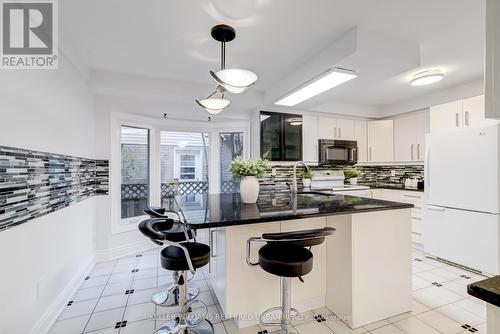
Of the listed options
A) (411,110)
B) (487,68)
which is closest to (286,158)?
(411,110)

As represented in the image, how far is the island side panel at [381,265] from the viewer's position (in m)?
1.80

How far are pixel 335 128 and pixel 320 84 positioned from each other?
1792 millimetres

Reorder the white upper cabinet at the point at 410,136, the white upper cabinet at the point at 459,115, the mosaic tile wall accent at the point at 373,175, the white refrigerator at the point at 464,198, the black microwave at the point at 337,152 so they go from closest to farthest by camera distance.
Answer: the white refrigerator at the point at 464,198, the white upper cabinet at the point at 459,115, the white upper cabinet at the point at 410,136, the mosaic tile wall accent at the point at 373,175, the black microwave at the point at 337,152

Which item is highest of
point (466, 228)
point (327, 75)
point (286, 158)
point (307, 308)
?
point (327, 75)

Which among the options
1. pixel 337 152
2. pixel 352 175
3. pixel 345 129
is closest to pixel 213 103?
pixel 337 152

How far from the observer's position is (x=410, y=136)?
3.98 metres

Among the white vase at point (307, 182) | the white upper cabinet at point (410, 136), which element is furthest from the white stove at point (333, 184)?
the white upper cabinet at point (410, 136)

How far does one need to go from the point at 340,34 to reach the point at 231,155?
2.48 meters

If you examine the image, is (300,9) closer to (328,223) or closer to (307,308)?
(328,223)

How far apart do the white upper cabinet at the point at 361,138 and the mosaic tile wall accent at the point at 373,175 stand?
1.34 feet

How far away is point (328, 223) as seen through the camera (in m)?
2.01

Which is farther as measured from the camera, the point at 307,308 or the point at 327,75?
the point at 327,75

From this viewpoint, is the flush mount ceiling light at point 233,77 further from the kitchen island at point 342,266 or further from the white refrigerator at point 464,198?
the white refrigerator at point 464,198

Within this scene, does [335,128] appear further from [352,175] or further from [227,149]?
[227,149]
